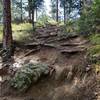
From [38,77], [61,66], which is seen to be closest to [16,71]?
[38,77]

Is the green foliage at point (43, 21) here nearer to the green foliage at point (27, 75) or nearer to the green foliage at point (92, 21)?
the green foliage at point (92, 21)

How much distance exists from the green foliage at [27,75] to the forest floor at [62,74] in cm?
16

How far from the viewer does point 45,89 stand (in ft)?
22.1

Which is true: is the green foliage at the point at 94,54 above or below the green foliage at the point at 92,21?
below

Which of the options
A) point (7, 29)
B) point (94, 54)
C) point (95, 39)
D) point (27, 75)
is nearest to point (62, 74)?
point (27, 75)

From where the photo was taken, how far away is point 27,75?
6.94 meters

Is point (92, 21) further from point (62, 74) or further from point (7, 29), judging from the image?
point (62, 74)

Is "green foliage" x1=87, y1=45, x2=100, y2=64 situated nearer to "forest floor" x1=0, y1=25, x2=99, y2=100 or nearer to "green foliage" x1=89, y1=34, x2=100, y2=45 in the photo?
"forest floor" x1=0, y1=25, x2=99, y2=100

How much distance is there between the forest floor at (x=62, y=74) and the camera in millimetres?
6297

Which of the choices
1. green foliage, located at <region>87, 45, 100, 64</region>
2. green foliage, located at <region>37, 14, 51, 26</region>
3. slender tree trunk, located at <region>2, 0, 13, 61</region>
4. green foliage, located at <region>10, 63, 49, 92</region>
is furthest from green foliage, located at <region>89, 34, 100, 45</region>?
green foliage, located at <region>37, 14, 51, 26</region>

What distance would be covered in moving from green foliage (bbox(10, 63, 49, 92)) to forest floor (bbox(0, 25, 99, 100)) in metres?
0.16

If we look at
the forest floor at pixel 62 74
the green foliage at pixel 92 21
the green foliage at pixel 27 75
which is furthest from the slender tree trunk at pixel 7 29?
the green foliage at pixel 92 21

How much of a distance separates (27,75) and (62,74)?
3.45ft

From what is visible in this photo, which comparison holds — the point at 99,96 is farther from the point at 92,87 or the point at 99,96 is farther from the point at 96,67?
the point at 96,67
